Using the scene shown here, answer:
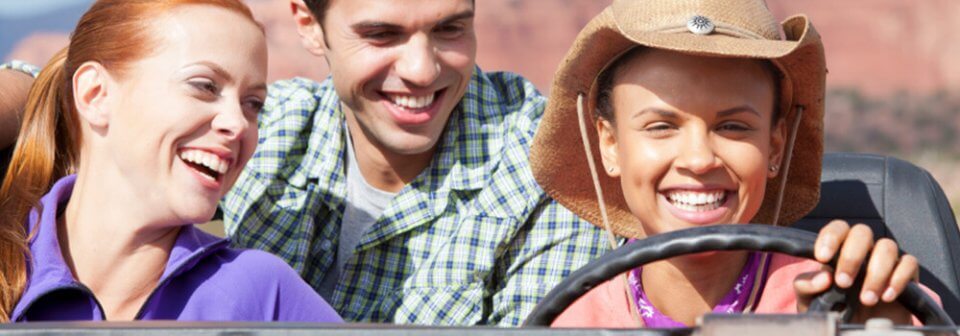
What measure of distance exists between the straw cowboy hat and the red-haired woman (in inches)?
21.0

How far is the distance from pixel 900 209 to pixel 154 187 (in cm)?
134

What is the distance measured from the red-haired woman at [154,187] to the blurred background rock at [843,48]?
616 inches

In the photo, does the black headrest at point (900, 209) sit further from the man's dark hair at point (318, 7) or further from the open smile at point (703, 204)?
the man's dark hair at point (318, 7)

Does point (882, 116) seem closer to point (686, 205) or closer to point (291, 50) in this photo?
point (291, 50)

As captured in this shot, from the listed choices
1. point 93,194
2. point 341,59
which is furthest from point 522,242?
point 93,194

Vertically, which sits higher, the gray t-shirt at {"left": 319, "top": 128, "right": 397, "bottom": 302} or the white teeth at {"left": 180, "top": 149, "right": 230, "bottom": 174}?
the white teeth at {"left": 180, "top": 149, "right": 230, "bottom": 174}

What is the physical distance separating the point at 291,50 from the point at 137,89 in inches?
699

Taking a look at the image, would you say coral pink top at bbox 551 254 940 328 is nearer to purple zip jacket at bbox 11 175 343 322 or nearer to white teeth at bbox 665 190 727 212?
white teeth at bbox 665 190 727 212

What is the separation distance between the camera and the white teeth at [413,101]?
312 centimetres

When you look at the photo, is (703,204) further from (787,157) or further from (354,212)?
(354,212)

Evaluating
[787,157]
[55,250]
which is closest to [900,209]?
[787,157]

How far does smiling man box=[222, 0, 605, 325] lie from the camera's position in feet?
9.84

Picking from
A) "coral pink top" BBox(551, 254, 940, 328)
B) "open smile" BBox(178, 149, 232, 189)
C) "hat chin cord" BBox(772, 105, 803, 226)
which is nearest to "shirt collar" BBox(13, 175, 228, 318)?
"open smile" BBox(178, 149, 232, 189)

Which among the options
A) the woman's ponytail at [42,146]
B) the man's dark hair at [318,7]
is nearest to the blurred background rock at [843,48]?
the man's dark hair at [318,7]
